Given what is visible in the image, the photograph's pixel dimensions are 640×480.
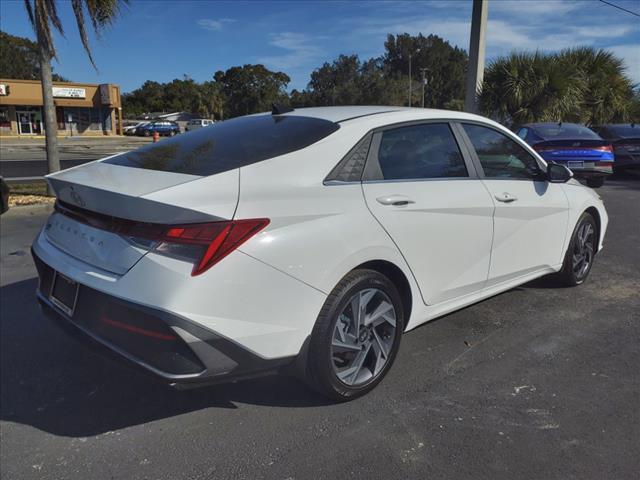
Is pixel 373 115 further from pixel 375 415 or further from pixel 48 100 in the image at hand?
pixel 48 100

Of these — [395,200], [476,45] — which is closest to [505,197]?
[395,200]

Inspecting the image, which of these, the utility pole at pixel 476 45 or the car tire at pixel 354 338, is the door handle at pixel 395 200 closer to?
the car tire at pixel 354 338

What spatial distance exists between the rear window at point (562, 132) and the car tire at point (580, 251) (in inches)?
246

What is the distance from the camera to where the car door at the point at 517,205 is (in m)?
3.84

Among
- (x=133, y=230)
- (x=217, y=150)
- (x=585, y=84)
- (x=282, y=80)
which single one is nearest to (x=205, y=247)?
(x=133, y=230)

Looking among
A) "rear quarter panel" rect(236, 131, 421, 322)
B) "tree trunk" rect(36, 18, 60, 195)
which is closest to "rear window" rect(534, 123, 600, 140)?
"rear quarter panel" rect(236, 131, 421, 322)

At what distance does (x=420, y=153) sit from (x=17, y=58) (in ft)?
249

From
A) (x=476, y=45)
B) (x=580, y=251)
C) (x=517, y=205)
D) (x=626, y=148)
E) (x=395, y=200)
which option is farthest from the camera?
(x=476, y=45)

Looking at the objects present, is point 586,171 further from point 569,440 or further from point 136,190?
point 136,190

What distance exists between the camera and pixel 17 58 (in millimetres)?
66188

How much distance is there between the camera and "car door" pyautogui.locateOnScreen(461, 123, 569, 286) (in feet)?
12.6

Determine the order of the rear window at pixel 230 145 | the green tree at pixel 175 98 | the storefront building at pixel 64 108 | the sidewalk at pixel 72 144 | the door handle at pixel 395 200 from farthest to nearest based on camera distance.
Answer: the green tree at pixel 175 98, the storefront building at pixel 64 108, the sidewalk at pixel 72 144, the door handle at pixel 395 200, the rear window at pixel 230 145

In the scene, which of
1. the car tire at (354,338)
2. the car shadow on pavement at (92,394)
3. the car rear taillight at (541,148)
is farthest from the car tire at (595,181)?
the car shadow on pavement at (92,394)

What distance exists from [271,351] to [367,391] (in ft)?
2.65
